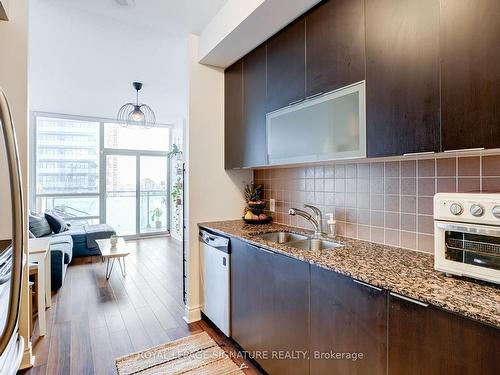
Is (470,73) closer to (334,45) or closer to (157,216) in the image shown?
(334,45)

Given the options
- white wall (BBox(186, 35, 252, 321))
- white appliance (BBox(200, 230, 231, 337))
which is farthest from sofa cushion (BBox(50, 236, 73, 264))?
white appliance (BBox(200, 230, 231, 337))

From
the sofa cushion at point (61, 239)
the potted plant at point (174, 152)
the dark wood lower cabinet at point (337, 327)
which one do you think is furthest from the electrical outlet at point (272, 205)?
the potted plant at point (174, 152)

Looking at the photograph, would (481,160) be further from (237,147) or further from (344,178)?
(237,147)

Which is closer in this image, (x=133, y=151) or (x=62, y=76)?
(x=62, y=76)

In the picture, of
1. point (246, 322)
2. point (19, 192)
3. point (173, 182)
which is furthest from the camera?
point (173, 182)

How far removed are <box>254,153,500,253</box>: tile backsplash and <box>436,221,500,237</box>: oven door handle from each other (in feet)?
1.36

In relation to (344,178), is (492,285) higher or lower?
lower

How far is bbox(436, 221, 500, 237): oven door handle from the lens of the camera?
3.23 feet

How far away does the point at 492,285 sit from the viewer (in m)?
1.03

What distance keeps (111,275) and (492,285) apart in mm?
4099

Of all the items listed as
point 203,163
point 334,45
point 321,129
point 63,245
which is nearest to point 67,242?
point 63,245

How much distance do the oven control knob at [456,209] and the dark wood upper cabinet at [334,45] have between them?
0.80 m

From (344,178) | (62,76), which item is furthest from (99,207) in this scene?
(344,178)

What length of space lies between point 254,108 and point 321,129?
820mm
